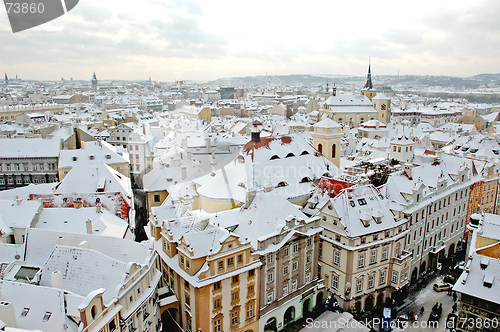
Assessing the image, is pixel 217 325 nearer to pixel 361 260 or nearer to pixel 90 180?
pixel 361 260

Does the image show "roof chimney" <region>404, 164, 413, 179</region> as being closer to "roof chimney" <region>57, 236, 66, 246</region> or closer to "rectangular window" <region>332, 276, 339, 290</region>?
"rectangular window" <region>332, 276, 339, 290</region>

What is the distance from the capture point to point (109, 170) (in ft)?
183

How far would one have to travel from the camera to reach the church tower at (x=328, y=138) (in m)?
56.1

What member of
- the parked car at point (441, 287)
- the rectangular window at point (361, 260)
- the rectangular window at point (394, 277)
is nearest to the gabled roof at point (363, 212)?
the rectangular window at point (361, 260)

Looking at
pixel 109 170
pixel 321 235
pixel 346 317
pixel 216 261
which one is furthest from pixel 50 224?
pixel 346 317

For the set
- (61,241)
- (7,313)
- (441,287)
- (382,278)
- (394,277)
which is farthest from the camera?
(441,287)

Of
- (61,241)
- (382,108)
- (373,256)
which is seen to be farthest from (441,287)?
(382,108)

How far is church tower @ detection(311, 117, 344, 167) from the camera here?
5612 centimetres

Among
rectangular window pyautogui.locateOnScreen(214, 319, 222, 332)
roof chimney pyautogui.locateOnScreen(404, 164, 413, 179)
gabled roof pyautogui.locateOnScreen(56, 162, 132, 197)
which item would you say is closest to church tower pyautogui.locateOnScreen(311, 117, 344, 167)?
roof chimney pyautogui.locateOnScreen(404, 164, 413, 179)

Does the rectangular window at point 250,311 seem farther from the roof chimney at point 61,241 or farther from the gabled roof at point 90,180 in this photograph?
the gabled roof at point 90,180

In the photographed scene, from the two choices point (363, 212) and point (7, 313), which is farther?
point (363, 212)

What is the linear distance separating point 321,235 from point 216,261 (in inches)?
599

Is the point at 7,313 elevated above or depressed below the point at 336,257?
above

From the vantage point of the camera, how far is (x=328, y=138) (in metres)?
56.0
